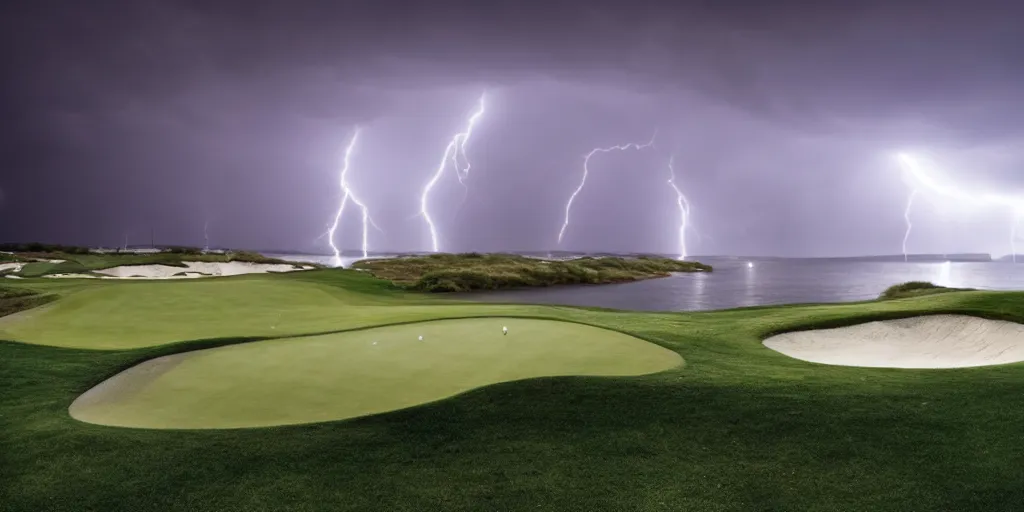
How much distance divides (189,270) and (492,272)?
75.3 feet

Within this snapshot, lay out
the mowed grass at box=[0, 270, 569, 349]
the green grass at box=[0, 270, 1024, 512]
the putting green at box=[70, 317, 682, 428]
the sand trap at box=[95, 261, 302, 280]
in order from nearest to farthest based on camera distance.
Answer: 1. the green grass at box=[0, 270, 1024, 512]
2. the putting green at box=[70, 317, 682, 428]
3. the mowed grass at box=[0, 270, 569, 349]
4. the sand trap at box=[95, 261, 302, 280]

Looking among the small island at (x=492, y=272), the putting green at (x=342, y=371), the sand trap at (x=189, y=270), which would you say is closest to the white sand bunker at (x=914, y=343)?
the putting green at (x=342, y=371)

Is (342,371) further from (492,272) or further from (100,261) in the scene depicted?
(100,261)

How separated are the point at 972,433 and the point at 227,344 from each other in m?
11.3

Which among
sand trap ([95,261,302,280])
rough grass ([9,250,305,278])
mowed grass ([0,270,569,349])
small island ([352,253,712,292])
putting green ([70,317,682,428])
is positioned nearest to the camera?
putting green ([70,317,682,428])

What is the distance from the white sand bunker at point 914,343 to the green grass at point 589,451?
3.14m

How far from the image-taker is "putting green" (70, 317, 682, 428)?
6.91 metres

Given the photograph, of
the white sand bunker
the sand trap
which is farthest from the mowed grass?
the sand trap

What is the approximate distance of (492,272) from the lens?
47531 millimetres

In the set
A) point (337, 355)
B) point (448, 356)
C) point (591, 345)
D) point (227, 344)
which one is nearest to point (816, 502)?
point (591, 345)

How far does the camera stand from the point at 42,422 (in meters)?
6.57

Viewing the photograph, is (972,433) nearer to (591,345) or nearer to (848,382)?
(848,382)

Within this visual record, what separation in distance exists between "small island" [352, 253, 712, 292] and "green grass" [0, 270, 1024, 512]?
31704 millimetres

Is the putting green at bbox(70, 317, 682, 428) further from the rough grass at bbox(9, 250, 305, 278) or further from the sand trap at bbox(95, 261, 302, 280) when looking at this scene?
the rough grass at bbox(9, 250, 305, 278)
